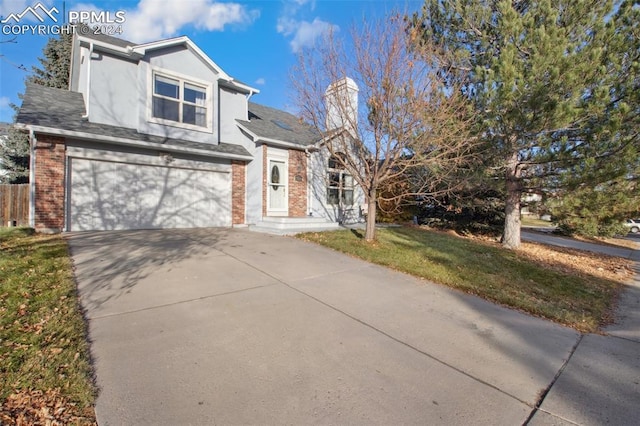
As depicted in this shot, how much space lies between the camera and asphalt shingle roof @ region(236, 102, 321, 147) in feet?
39.9

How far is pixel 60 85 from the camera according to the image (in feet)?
59.8

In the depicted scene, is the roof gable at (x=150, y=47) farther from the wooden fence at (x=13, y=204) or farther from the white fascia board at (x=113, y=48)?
the wooden fence at (x=13, y=204)

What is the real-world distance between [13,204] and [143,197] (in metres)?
5.27

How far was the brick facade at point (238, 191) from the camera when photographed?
1208cm

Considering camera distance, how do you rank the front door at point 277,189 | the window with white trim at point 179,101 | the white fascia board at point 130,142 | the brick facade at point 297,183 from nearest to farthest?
the white fascia board at point 130,142
the window with white trim at point 179,101
the front door at point 277,189
the brick facade at point 297,183

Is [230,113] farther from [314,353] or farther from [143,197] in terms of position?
[314,353]

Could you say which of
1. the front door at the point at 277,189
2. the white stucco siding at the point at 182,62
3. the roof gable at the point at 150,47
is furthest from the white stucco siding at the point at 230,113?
the front door at the point at 277,189

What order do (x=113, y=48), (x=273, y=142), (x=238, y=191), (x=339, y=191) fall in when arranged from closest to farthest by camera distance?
(x=113, y=48)
(x=273, y=142)
(x=238, y=191)
(x=339, y=191)

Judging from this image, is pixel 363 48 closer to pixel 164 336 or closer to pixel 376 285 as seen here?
pixel 376 285

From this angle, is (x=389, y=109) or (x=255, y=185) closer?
(x=389, y=109)

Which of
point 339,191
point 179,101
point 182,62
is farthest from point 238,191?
point 182,62

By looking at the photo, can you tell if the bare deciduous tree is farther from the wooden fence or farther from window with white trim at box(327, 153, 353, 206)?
the wooden fence

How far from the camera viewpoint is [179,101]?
11023mm

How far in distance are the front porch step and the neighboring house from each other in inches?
2.2
